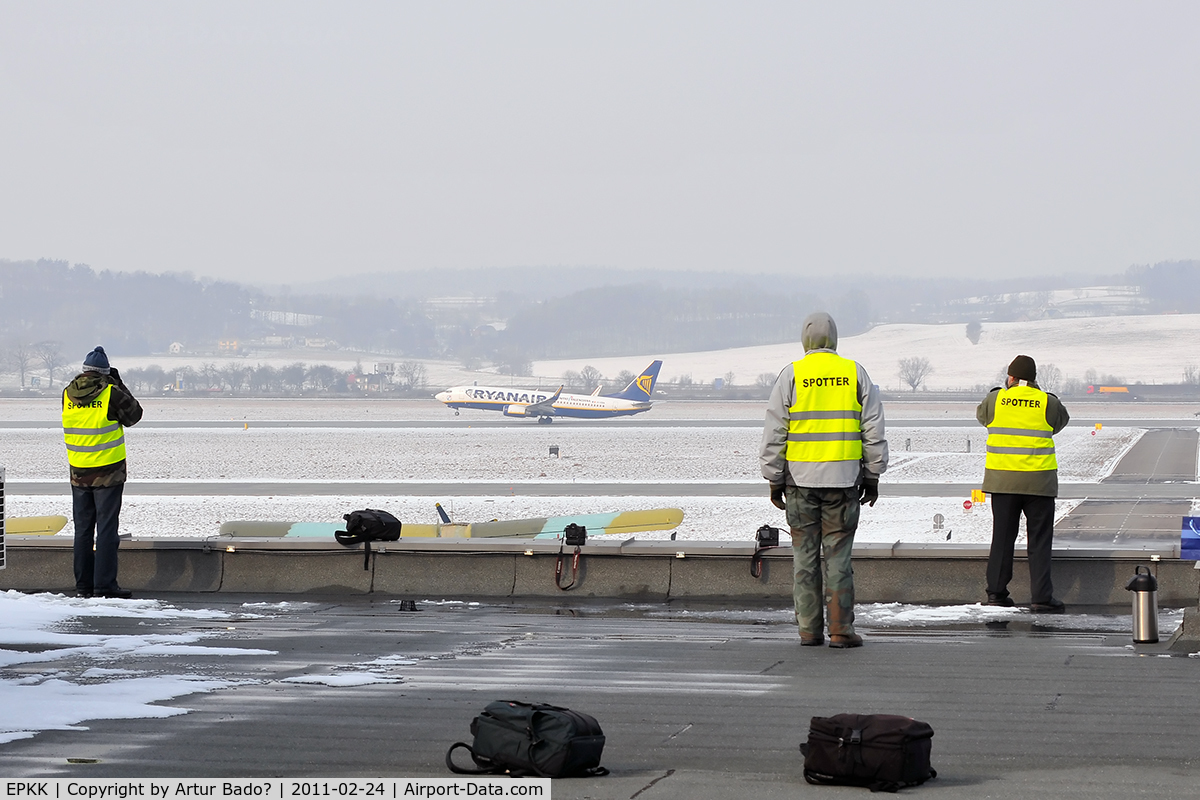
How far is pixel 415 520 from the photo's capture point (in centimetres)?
3541

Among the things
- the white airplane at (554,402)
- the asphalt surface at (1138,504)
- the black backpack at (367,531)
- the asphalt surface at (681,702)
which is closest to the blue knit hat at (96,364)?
the black backpack at (367,531)

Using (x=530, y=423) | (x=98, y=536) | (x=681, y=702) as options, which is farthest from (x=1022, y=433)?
(x=530, y=423)

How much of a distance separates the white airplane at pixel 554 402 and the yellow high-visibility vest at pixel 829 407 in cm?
10470

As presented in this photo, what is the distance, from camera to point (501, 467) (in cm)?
6244

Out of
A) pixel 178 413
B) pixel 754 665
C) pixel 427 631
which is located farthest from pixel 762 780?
pixel 178 413

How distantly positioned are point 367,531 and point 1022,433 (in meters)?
6.33

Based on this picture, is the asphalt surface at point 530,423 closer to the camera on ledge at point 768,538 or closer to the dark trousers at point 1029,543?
the camera on ledge at point 768,538

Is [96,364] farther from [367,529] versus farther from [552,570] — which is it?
[552,570]

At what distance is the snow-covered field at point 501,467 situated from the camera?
35.8 metres

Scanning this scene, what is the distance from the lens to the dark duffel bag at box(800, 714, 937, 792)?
5203mm

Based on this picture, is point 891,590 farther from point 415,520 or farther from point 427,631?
point 415,520

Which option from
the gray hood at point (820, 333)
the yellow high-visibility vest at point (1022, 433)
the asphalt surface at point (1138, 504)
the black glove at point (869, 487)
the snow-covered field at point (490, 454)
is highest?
the gray hood at point (820, 333)

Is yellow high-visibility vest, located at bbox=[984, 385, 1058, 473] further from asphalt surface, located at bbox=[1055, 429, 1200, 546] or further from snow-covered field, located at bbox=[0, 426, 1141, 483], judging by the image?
snow-covered field, located at bbox=[0, 426, 1141, 483]

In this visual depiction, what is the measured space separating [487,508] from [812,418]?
29955mm
